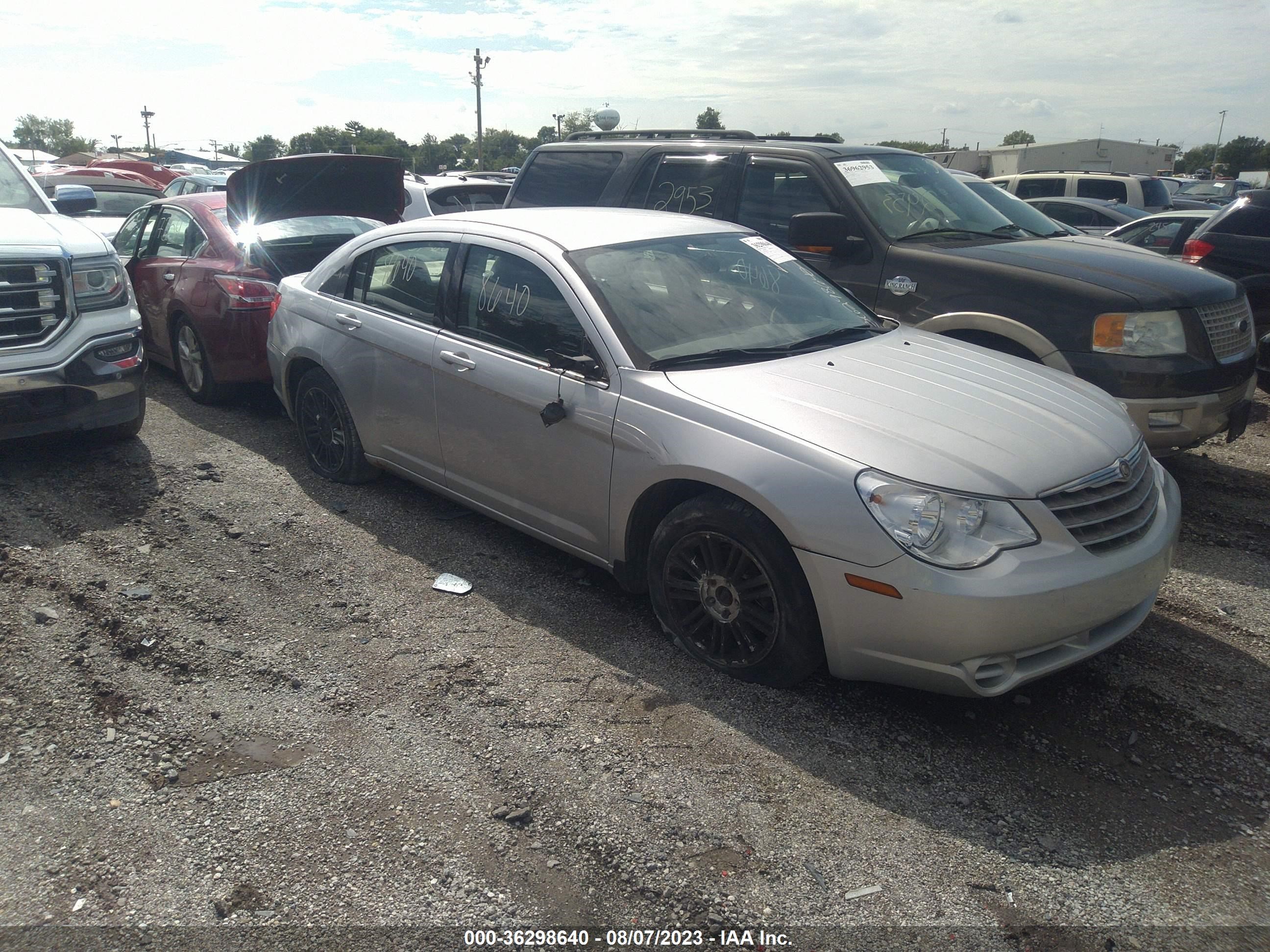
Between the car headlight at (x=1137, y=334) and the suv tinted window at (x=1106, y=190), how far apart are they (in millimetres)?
13788

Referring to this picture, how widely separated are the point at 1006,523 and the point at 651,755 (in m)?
1.40

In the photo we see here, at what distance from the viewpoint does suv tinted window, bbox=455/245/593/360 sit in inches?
163

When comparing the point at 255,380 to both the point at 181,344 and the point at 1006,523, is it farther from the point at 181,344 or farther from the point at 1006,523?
the point at 1006,523

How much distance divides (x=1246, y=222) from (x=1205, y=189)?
1255 inches

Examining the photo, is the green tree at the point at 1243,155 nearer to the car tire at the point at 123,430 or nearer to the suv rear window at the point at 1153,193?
the suv rear window at the point at 1153,193

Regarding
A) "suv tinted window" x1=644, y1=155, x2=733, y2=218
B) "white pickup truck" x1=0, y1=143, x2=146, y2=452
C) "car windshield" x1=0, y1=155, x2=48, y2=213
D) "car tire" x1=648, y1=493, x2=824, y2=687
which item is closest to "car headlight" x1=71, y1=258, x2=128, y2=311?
"white pickup truck" x1=0, y1=143, x2=146, y2=452

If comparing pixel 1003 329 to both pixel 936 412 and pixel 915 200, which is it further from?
pixel 936 412

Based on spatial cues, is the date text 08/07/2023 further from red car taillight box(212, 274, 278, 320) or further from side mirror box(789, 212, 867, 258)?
red car taillight box(212, 274, 278, 320)

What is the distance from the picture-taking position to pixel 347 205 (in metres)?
7.85

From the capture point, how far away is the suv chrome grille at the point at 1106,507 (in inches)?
127

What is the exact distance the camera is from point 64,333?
5.51m

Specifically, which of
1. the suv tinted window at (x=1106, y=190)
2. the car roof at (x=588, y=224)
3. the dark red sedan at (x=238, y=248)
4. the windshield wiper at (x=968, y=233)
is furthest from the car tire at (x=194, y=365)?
the suv tinted window at (x=1106, y=190)

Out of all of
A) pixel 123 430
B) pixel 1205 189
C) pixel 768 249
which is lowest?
pixel 123 430

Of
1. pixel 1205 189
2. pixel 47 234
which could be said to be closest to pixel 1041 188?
pixel 47 234
